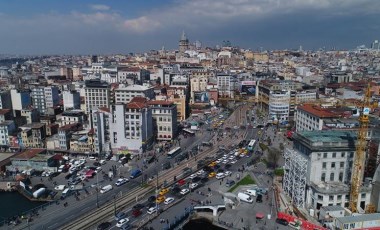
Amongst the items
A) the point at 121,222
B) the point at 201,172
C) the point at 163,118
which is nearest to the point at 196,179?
the point at 201,172

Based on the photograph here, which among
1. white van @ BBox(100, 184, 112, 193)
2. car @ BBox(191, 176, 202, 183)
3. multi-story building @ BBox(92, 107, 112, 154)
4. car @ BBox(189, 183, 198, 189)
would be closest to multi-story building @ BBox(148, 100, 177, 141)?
multi-story building @ BBox(92, 107, 112, 154)

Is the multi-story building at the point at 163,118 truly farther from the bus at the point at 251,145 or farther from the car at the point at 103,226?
the car at the point at 103,226

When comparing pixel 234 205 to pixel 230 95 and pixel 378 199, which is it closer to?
pixel 378 199

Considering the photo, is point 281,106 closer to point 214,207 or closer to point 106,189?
point 214,207

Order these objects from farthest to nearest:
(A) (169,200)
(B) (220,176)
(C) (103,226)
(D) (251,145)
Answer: (D) (251,145) → (B) (220,176) → (A) (169,200) → (C) (103,226)

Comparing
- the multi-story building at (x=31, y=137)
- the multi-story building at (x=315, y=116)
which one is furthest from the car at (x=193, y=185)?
the multi-story building at (x=31, y=137)

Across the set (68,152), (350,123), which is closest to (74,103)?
(68,152)
